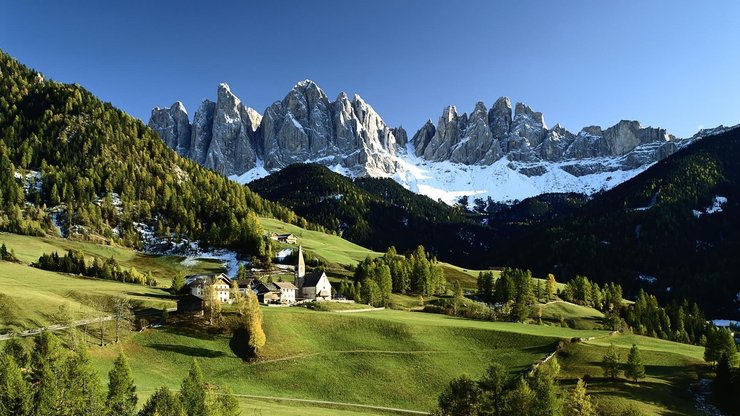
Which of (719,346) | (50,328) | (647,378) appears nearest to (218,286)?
(50,328)

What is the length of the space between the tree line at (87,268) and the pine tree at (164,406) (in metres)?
87.7

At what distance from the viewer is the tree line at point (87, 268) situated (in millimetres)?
130250

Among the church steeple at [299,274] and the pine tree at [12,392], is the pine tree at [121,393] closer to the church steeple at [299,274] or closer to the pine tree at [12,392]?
the pine tree at [12,392]

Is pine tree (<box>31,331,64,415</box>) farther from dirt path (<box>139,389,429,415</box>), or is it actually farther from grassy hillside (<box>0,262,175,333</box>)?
grassy hillside (<box>0,262,175,333</box>)

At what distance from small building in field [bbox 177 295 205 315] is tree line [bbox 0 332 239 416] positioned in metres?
39.9

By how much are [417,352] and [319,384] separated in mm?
17815

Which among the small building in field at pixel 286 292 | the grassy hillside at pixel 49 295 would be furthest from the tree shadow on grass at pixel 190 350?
the small building in field at pixel 286 292

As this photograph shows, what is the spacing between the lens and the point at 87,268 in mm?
132250

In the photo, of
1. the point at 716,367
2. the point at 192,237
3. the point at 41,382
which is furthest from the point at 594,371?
the point at 192,237

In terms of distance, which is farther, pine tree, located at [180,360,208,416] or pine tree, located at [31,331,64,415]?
pine tree, located at [180,360,208,416]

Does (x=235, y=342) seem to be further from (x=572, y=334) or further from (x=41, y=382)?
(x=572, y=334)

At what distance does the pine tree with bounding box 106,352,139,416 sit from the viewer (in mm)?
52312

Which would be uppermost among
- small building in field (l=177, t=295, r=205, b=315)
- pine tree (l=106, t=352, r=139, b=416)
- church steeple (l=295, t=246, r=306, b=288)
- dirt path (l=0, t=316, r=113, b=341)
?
church steeple (l=295, t=246, r=306, b=288)

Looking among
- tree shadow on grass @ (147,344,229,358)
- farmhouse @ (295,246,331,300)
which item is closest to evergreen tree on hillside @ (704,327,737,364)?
tree shadow on grass @ (147,344,229,358)
